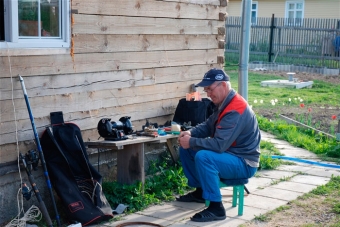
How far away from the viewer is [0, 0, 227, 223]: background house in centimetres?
545

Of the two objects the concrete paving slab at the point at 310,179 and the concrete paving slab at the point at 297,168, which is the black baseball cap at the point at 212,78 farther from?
the concrete paving slab at the point at 297,168

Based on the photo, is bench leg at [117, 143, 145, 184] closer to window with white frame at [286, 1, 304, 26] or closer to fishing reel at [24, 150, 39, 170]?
fishing reel at [24, 150, 39, 170]

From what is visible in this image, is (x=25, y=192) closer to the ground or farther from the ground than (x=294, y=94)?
farther from the ground

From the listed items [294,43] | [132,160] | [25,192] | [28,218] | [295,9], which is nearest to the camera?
[25,192]

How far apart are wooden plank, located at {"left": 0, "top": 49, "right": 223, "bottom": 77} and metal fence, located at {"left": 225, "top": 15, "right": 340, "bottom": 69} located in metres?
14.3

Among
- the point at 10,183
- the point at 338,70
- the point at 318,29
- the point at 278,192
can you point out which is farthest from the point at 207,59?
the point at 318,29

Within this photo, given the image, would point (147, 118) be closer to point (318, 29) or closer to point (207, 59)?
point (207, 59)

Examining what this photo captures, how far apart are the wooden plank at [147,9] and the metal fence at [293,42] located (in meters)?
14.1

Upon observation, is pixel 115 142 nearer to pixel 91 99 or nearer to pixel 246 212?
pixel 91 99

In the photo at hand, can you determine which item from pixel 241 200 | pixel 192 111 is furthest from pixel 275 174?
pixel 241 200

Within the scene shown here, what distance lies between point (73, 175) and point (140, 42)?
2022 mm

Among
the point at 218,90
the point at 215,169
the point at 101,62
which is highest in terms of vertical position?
the point at 101,62

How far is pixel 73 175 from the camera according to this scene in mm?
5652

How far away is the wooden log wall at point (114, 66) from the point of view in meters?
5.52
